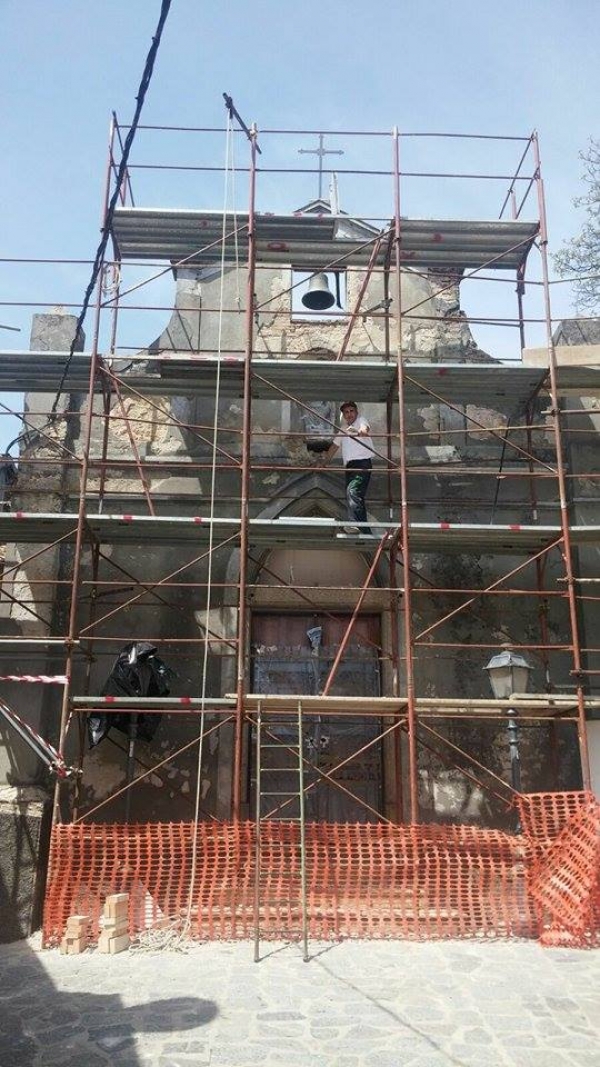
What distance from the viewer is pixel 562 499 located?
9719 mm

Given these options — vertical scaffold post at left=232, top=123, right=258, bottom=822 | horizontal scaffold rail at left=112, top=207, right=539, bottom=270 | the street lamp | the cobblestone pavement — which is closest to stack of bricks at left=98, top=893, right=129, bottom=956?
the cobblestone pavement

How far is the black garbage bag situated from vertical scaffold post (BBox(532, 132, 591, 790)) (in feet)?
14.2

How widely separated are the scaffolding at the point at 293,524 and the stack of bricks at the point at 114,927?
0.71m

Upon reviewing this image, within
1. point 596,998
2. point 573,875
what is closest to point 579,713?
point 573,875

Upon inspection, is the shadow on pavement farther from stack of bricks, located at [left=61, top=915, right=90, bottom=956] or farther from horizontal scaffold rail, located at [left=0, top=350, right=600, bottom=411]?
horizontal scaffold rail, located at [left=0, top=350, right=600, bottom=411]

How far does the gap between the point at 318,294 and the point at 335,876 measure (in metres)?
7.12

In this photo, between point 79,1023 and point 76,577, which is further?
point 76,577

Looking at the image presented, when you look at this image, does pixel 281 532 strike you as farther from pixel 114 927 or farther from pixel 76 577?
pixel 114 927

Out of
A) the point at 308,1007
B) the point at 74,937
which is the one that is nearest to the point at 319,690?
the point at 74,937

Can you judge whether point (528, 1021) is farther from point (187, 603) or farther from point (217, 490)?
point (217, 490)

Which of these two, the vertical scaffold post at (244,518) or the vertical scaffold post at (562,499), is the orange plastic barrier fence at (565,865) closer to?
the vertical scaffold post at (562,499)

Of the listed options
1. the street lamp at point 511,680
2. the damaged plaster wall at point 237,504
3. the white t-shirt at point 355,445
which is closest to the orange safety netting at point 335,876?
the street lamp at point 511,680

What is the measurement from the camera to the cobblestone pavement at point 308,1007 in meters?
5.02

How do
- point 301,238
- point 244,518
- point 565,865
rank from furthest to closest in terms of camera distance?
point 301,238
point 244,518
point 565,865
